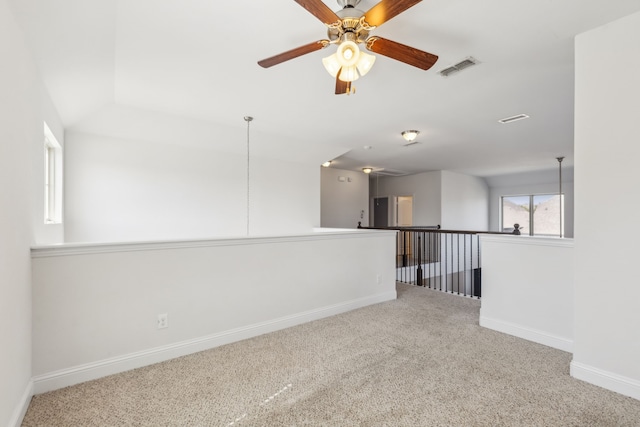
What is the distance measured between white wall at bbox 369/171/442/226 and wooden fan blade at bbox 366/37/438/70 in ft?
23.8

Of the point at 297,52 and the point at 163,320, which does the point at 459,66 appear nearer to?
the point at 297,52

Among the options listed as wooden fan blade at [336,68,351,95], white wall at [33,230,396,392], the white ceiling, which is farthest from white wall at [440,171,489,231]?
wooden fan blade at [336,68,351,95]

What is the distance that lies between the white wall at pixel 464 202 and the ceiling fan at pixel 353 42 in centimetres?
738

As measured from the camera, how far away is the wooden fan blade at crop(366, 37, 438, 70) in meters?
1.88

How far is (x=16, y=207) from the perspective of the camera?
1771 mm

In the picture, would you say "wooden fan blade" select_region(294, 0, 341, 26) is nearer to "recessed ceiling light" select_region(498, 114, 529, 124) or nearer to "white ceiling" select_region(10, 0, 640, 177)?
"white ceiling" select_region(10, 0, 640, 177)

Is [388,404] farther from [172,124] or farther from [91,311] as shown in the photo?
[172,124]

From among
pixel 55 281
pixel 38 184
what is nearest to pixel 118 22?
pixel 38 184

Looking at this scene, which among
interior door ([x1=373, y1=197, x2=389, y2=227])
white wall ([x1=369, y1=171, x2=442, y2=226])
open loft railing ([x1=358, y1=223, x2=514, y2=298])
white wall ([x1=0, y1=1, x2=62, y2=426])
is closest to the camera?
white wall ([x1=0, y1=1, x2=62, y2=426])

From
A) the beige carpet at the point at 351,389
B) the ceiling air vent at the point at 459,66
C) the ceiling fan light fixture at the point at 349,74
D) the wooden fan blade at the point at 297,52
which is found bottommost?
the beige carpet at the point at 351,389

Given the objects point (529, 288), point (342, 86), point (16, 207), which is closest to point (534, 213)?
point (529, 288)

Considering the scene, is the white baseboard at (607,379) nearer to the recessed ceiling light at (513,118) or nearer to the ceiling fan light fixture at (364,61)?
the ceiling fan light fixture at (364,61)

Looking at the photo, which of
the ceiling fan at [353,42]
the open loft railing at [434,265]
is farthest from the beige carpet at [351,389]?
the open loft railing at [434,265]

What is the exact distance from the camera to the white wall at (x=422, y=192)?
28.7ft
